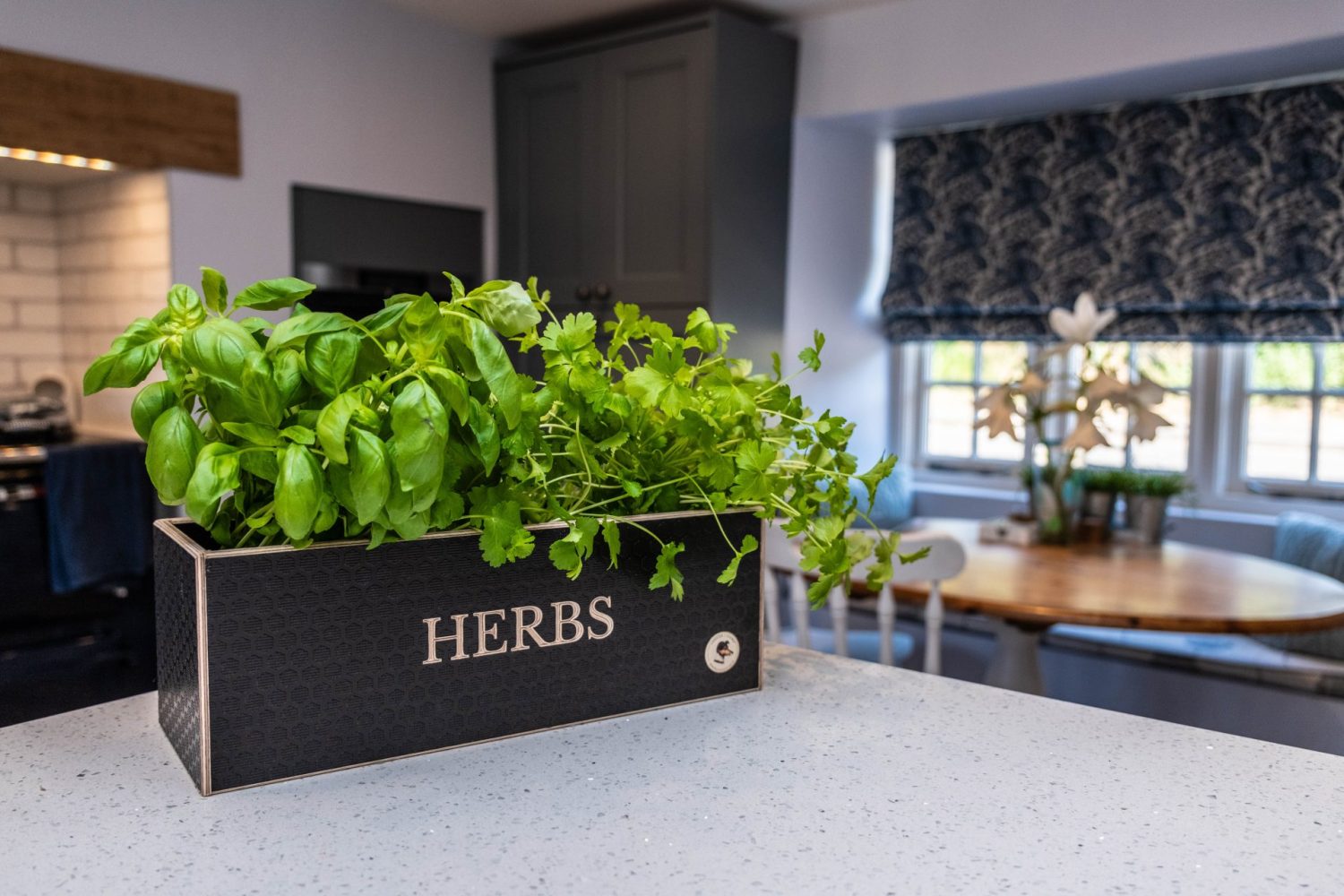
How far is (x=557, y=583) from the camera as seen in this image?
855 millimetres

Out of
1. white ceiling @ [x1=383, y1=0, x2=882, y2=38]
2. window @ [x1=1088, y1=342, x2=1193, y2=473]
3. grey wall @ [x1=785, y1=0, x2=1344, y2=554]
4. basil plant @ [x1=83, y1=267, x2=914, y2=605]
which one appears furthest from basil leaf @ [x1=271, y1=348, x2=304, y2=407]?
window @ [x1=1088, y1=342, x2=1193, y2=473]

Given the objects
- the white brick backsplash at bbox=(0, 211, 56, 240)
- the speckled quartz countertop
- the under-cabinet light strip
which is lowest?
the speckled quartz countertop

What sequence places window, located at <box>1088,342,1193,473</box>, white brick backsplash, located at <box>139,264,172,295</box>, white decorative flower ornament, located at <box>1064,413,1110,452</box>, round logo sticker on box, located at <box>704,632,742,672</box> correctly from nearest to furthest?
round logo sticker on box, located at <box>704,632,742,672</box>, white decorative flower ornament, located at <box>1064,413,1110,452</box>, white brick backsplash, located at <box>139,264,172,295</box>, window, located at <box>1088,342,1193,473</box>

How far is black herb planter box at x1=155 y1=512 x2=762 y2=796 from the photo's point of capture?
0.73 meters

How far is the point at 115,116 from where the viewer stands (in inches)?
114

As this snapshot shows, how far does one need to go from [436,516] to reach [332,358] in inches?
5.3

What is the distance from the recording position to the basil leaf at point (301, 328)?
2.33ft

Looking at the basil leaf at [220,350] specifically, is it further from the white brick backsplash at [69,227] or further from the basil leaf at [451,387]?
the white brick backsplash at [69,227]

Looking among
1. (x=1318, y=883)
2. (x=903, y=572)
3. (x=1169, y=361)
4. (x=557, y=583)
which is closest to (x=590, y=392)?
(x=557, y=583)

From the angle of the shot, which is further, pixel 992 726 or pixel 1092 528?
pixel 1092 528

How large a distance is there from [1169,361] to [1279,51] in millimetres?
1148

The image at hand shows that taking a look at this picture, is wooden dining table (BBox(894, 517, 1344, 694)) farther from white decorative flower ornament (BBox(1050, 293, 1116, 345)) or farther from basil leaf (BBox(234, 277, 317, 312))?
basil leaf (BBox(234, 277, 317, 312))

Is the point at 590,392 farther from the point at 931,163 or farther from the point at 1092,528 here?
the point at 931,163

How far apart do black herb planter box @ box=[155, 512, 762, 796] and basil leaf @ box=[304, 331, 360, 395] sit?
11cm
